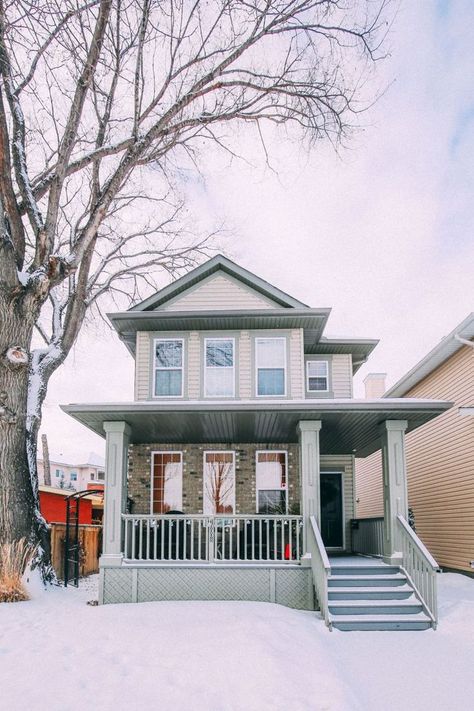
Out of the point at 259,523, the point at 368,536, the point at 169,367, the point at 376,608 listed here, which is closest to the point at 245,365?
the point at 169,367

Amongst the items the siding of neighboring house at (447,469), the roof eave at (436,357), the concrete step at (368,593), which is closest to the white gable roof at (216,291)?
the roof eave at (436,357)

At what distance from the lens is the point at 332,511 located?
594 inches

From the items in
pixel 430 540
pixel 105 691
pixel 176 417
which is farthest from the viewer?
pixel 430 540

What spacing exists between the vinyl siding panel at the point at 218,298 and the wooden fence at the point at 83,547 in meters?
6.00

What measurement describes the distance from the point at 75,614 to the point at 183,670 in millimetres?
3238

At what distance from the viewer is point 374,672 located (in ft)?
22.7

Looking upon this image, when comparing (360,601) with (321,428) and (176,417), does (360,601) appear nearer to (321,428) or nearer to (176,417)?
(321,428)

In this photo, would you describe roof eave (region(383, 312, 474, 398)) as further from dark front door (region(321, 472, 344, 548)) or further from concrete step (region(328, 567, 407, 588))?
concrete step (region(328, 567, 407, 588))

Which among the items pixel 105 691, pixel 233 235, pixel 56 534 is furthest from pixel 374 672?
pixel 233 235

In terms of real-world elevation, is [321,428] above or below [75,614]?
above

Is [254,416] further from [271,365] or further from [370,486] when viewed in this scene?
[370,486]

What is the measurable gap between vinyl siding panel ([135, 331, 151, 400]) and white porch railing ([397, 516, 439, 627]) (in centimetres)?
591

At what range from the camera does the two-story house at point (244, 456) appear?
10.5 metres

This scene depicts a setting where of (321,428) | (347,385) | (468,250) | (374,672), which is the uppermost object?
(468,250)
